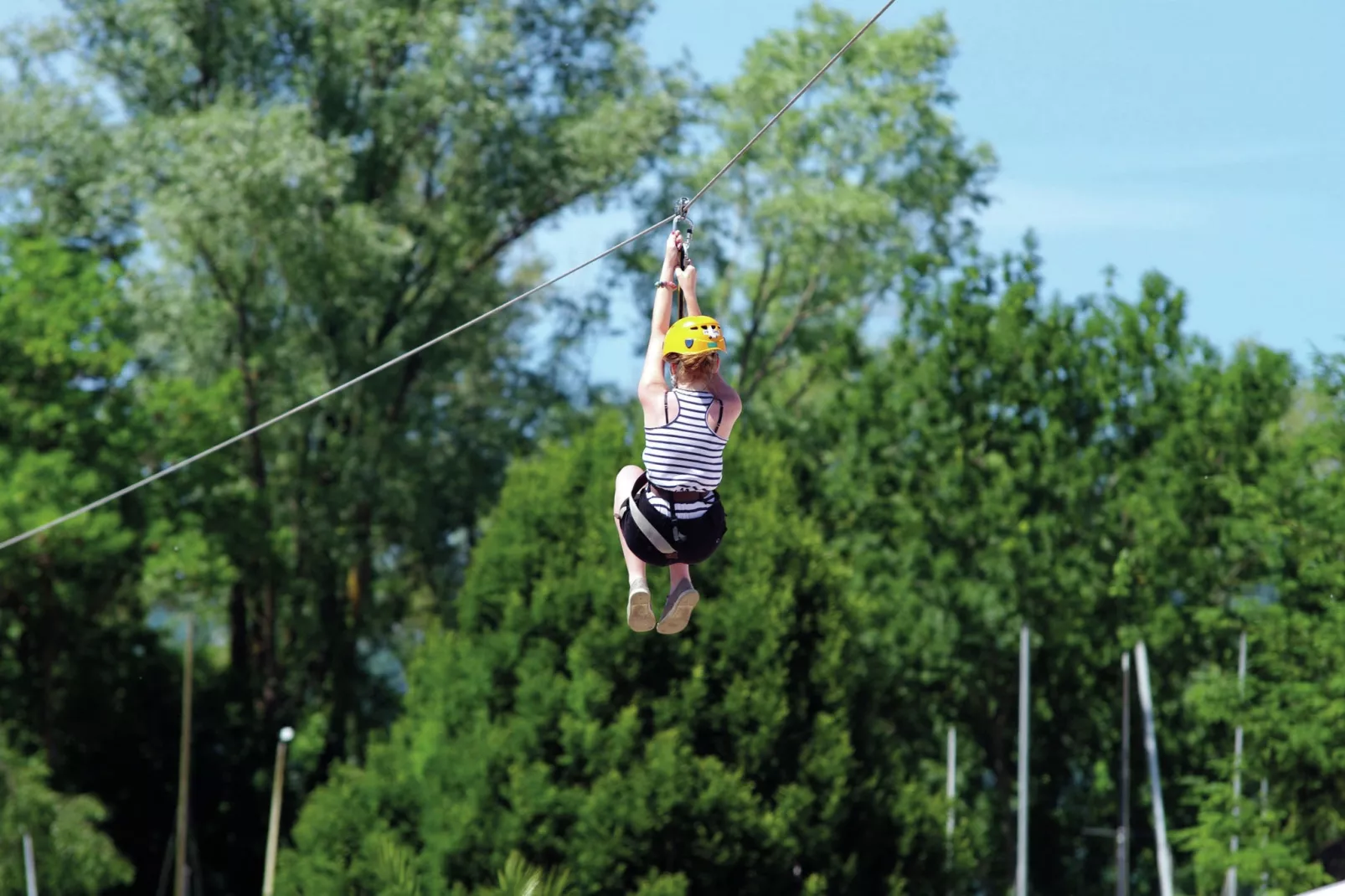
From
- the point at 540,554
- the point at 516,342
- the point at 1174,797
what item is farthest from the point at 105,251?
the point at 1174,797

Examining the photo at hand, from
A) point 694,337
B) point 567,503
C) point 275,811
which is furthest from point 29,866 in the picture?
point 694,337

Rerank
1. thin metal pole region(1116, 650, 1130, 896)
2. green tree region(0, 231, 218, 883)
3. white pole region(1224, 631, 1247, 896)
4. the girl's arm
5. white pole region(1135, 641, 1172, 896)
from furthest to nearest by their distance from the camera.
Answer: thin metal pole region(1116, 650, 1130, 896), white pole region(1135, 641, 1172, 896), green tree region(0, 231, 218, 883), white pole region(1224, 631, 1247, 896), the girl's arm

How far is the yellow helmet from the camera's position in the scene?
7105 millimetres

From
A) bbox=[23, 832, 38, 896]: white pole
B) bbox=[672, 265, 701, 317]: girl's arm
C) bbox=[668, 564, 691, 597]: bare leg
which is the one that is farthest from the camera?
bbox=[23, 832, 38, 896]: white pole

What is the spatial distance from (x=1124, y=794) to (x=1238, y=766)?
6532 mm

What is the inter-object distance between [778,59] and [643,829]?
17330 millimetres

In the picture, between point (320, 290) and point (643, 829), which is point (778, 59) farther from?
point (643, 829)

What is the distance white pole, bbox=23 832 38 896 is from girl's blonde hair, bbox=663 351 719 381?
75.6ft

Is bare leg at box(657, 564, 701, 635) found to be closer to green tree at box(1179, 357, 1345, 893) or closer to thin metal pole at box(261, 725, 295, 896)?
green tree at box(1179, 357, 1345, 893)

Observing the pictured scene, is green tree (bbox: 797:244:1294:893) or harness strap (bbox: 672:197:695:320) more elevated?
green tree (bbox: 797:244:1294:893)

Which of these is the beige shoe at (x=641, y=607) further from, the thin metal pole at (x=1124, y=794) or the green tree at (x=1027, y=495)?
the thin metal pole at (x=1124, y=794)

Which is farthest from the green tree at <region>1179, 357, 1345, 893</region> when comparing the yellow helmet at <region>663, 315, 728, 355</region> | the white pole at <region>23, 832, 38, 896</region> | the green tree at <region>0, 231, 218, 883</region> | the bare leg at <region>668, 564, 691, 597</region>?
the yellow helmet at <region>663, 315, 728, 355</region>

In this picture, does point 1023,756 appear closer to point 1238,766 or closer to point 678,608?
point 1238,766

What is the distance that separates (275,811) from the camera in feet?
108
